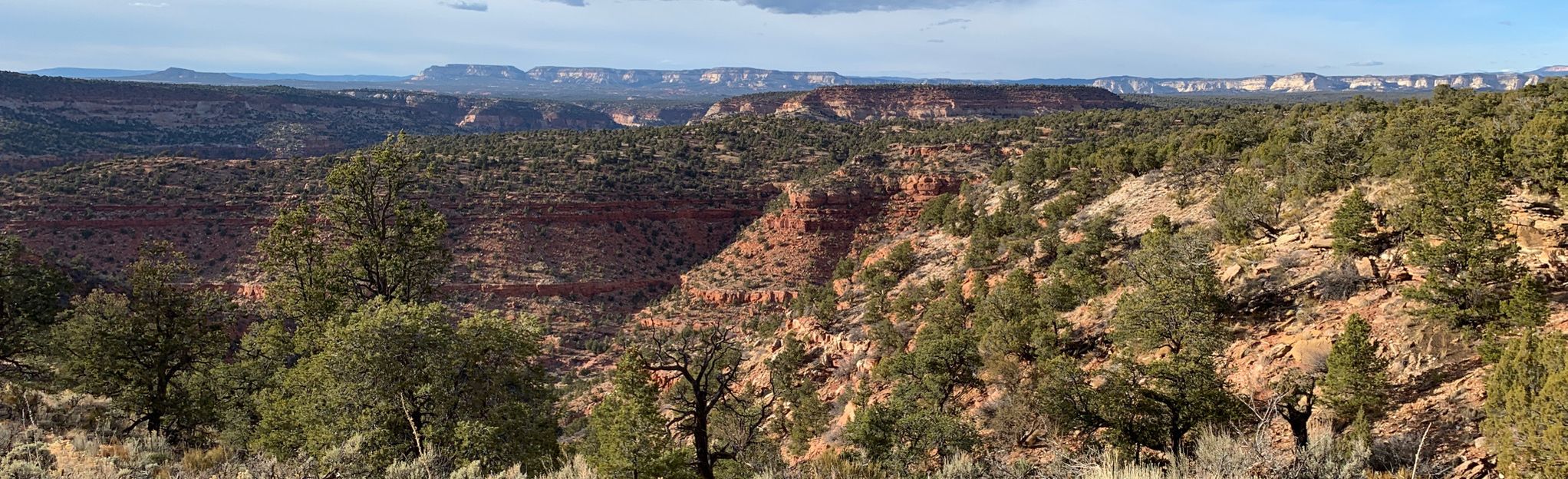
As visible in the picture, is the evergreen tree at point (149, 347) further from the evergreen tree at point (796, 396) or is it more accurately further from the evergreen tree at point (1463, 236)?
the evergreen tree at point (1463, 236)

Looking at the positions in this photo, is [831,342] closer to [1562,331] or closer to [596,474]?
[596,474]

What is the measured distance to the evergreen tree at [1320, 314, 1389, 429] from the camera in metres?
9.81

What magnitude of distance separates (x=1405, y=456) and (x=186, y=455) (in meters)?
16.1

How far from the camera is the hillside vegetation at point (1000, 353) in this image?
930cm

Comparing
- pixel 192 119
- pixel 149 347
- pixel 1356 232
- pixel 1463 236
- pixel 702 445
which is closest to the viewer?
pixel 702 445

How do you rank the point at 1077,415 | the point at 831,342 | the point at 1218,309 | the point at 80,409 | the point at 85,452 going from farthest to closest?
the point at 831,342 < the point at 80,409 < the point at 1218,309 < the point at 1077,415 < the point at 85,452

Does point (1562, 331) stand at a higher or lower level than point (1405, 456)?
higher

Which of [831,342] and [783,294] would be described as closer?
[831,342]

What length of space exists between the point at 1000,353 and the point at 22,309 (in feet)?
71.6

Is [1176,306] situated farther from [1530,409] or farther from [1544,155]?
[1530,409]

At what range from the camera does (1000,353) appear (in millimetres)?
17328

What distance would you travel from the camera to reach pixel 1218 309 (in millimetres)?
14750

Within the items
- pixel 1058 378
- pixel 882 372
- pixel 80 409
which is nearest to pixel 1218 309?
pixel 1058 378

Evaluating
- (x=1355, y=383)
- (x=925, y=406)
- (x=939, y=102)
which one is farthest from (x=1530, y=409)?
(x=939, y=102)
